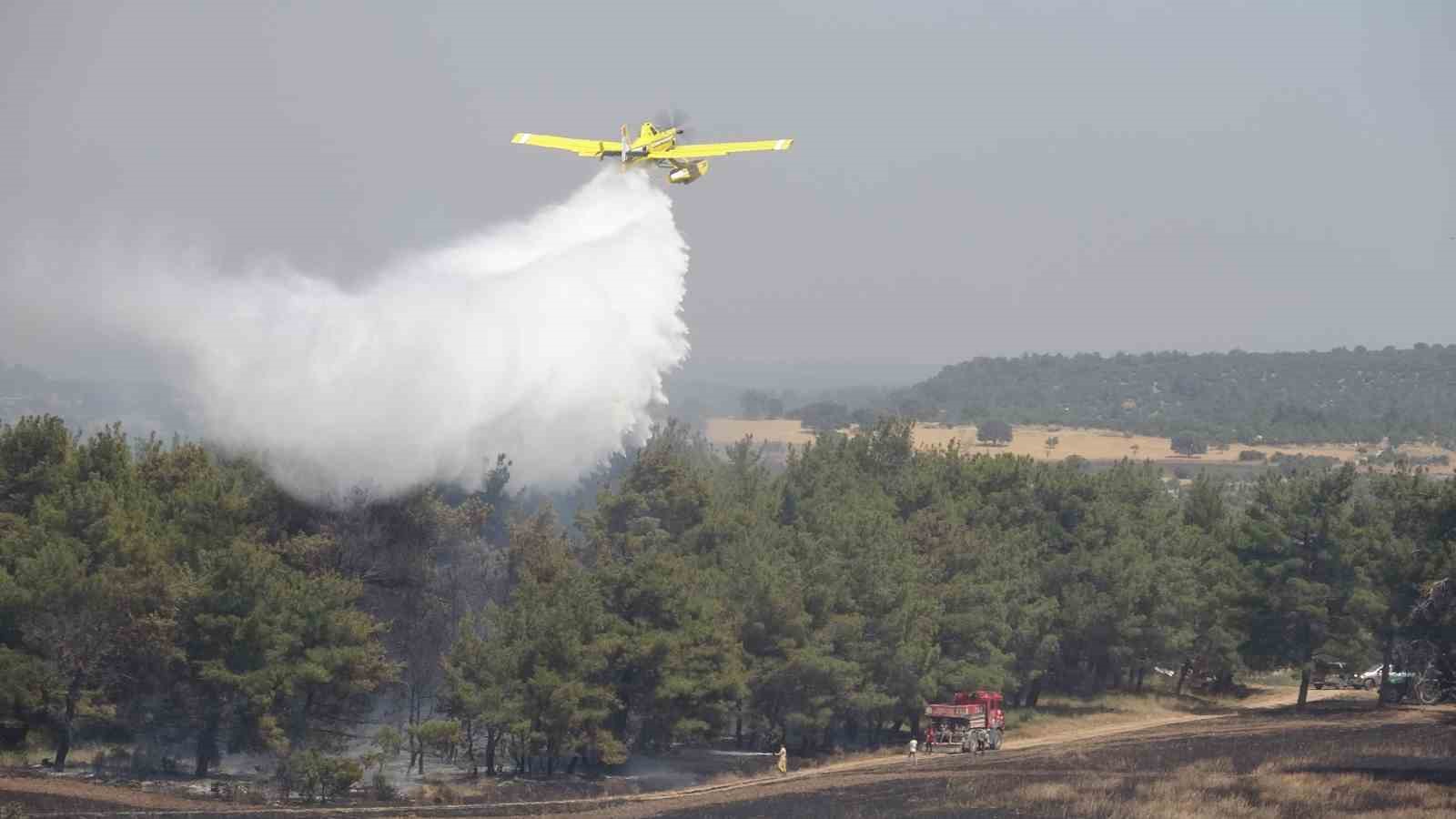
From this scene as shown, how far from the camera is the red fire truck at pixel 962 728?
7625 centimetres

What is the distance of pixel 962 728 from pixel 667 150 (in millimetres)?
29443

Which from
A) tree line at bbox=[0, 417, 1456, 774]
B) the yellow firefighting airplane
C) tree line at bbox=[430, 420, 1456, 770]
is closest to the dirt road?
tree line at bbox=[0, 417, 1456, 774]

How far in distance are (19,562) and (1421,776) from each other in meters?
49.9

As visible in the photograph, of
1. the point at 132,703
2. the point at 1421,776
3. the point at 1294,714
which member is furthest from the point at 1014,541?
the point at 132,703

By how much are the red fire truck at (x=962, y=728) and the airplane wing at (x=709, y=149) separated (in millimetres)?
27162

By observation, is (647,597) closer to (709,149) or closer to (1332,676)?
(709,149)

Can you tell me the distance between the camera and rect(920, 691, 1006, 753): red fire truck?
250 feet

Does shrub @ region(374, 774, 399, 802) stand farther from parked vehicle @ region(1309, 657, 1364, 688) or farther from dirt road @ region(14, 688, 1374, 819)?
parked vehicle @ region(1309, 657, 1364, 688)

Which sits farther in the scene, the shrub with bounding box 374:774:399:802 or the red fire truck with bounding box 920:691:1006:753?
the red fire truck with bounding box 920:691:1006:753

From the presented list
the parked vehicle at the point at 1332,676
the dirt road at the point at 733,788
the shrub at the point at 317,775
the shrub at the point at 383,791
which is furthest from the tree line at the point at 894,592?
the shrub at the point at 317,775

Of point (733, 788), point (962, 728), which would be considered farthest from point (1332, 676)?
point (733, 788)

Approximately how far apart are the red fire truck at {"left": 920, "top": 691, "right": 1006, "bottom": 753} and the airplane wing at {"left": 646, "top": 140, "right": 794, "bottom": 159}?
1069 inches

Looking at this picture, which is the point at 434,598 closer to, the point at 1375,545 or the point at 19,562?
the point at 19,562

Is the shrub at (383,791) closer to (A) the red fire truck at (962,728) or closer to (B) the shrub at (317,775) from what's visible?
(B) the shrub at (317,775)
